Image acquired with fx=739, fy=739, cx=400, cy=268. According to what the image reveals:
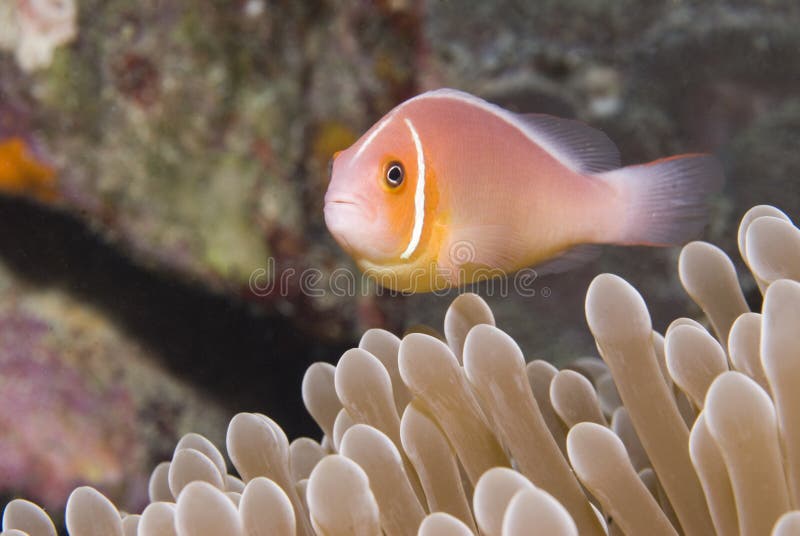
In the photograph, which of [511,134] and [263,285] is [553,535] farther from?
[263,285]

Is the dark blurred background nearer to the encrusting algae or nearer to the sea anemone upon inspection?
the sea anemone

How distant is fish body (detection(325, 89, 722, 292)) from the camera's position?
4.17ft

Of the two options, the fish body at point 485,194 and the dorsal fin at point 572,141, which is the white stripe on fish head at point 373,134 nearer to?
the fish body at point 485,194

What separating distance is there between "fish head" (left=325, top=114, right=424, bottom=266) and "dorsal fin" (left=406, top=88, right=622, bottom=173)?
9.7 inches

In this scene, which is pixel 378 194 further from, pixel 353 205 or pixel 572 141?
pixel 572 141

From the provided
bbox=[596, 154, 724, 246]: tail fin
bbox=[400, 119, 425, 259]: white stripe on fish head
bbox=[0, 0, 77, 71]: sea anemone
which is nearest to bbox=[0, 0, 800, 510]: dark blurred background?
bbox=[0, 0, 77, 71]: sea anemone

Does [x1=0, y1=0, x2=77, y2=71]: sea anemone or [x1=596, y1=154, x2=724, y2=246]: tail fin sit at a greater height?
[x1=0, y1=0, x2=77, y2=71]: sea anemone

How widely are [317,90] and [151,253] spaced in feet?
2.71

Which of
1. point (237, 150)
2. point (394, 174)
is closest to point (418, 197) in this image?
point (394, 174)

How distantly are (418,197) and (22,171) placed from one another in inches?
67.2

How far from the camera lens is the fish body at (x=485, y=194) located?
4.17 feet

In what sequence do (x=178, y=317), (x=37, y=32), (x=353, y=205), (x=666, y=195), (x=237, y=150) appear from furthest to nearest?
(x=178, y=317) < (x=237, y=150) < (x=37, y=32) < (x=666, y=195) < (x=353, y=205)

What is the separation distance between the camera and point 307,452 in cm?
171

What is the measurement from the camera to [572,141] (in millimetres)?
1434
